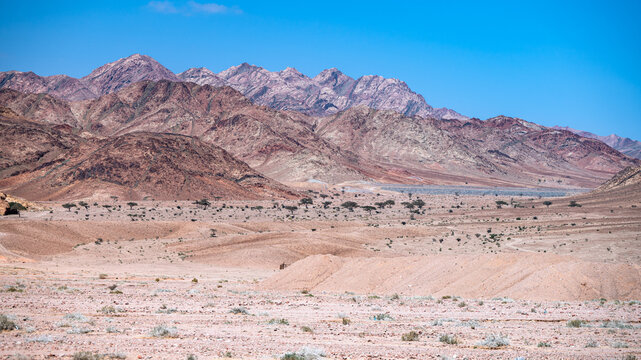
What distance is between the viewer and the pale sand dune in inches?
882

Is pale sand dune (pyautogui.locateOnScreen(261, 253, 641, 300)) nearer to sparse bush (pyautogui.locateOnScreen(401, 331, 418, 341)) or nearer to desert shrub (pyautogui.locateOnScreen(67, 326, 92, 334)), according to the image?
sparse bush (pyautogui.locateOnScreen(401, 331, 418, 341))

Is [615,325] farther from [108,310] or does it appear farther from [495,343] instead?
[108,310]

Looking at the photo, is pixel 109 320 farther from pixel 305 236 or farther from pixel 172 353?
pixel 305 236

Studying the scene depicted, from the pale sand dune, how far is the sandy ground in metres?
0.08

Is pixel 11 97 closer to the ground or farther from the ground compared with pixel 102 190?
farther from the ground

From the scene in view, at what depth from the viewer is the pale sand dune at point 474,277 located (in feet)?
73.5

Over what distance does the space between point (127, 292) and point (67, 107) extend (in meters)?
192

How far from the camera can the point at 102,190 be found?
9262 centimetres

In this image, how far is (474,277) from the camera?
24.8 m

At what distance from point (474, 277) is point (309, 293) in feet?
24.1

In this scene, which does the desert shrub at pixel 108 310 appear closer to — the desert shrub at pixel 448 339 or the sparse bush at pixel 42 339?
the sparse bush at pixel 42 339

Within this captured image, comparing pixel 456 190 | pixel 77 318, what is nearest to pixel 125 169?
pixel 77 318

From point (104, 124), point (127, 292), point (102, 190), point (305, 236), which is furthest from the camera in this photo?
point (104, 124)

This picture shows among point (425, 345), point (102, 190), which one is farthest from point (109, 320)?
point (102, 190)
